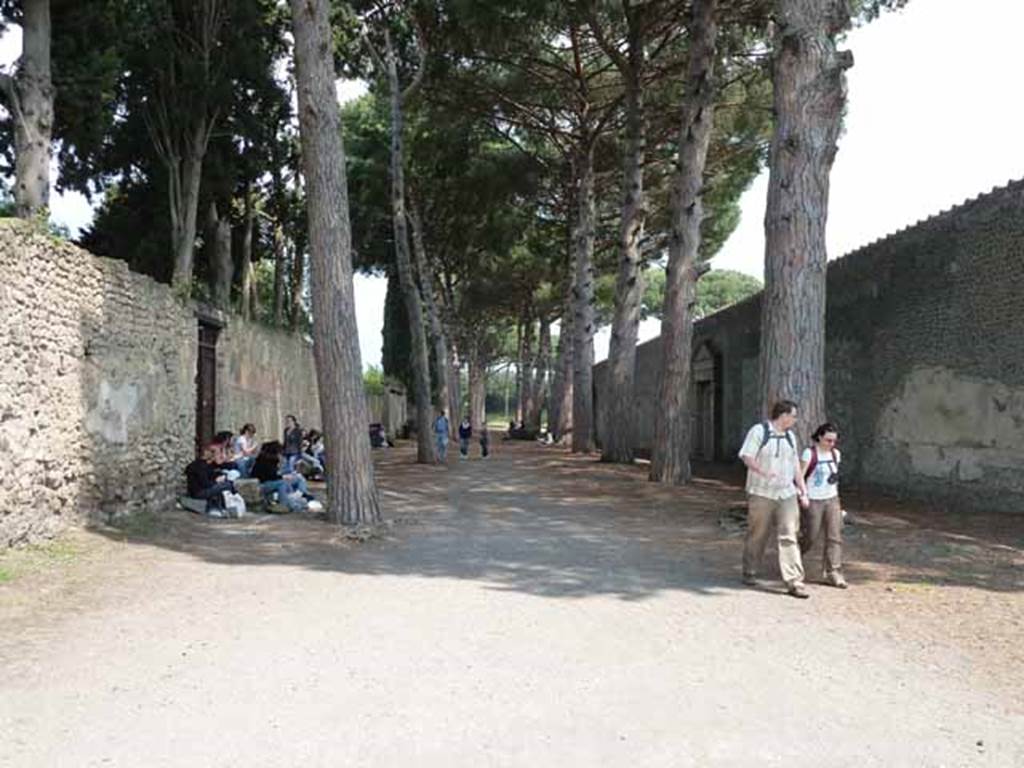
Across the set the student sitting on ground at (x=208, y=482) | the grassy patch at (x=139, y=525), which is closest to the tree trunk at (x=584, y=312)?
the student sitting on ground at (x=208, y=482)

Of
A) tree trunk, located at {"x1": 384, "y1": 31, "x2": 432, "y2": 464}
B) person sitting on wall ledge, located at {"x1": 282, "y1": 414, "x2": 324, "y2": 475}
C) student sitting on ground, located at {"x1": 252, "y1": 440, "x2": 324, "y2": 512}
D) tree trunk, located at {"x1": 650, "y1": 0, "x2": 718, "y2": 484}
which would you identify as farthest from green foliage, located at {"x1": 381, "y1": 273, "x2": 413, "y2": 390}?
student sitting on ground, located at {"x1": 252, "y1": 440, "x2": 324, "y2": 512}

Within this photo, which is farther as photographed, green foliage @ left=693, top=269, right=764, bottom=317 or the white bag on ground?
green foliage @ left=693, top=269, right=764, bottom=317

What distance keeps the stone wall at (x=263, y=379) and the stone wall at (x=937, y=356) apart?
31.3 ft

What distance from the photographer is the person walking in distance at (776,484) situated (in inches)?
306

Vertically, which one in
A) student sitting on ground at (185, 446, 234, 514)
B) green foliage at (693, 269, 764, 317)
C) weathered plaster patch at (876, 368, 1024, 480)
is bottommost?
student sitting on ground at (185, 446, 234, 514)

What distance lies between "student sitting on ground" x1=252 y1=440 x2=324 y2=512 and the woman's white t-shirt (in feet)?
22.4

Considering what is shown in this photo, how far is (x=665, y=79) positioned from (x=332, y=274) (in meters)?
13.6

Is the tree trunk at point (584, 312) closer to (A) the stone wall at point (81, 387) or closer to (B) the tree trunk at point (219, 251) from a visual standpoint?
(B) the tree trunk at point (219, 251)

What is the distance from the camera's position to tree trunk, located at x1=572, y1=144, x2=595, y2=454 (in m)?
25.7

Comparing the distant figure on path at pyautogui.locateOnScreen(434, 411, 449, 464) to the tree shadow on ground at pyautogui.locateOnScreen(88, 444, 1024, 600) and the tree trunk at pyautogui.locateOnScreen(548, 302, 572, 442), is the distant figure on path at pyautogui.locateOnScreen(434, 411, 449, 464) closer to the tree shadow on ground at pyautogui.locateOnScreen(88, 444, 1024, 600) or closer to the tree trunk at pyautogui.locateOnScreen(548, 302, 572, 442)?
the tree shadow on ground at pyautogui.locateOnScreen(88, 444, 1024, 600)

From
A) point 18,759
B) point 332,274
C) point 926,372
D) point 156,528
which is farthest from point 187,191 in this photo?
point 18,759

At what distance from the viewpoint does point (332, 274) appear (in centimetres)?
1165

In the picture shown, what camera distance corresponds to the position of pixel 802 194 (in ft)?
36.0

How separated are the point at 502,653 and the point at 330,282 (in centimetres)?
686
